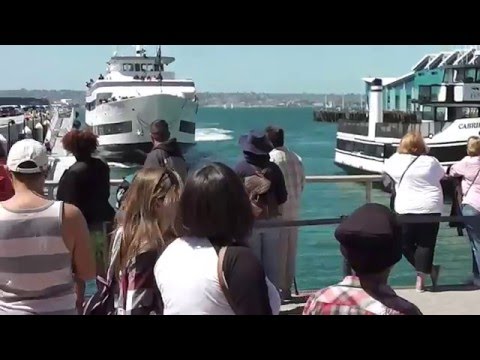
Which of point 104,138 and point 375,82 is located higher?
point 375,82

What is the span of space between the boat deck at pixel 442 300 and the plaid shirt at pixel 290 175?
690 millimetres

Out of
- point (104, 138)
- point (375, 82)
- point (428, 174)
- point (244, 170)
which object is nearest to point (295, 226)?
point (244, 170)

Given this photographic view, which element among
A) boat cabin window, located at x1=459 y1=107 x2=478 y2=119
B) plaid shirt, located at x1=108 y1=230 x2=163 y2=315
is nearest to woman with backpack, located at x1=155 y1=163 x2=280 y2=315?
plaid shirt, located at x1=108 y1=230 x2=163 y2=315

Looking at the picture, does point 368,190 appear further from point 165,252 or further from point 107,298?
point 165,252

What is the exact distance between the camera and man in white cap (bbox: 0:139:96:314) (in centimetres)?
375

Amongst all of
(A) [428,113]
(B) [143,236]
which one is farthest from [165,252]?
(A) [428,113]
